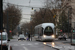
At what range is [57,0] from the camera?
37.5 m

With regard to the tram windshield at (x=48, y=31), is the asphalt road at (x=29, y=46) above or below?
below

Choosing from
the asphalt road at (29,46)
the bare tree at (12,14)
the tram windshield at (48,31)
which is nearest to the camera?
the asphalt road at (29,46)

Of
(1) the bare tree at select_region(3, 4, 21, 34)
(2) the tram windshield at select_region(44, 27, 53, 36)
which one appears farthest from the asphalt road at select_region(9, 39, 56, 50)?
(1) the bare tree at select_region(3, 4, 21, 34)

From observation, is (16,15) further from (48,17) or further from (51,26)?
(51,26)

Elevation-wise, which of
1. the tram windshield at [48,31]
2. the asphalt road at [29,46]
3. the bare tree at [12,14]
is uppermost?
the bare tree at [12,14]

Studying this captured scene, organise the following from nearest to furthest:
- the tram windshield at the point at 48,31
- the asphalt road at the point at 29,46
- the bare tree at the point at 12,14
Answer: the asphalt road at the point at 29,46 < the tram windshield at the point at 48,31 < the bare tree at the point at 12,14

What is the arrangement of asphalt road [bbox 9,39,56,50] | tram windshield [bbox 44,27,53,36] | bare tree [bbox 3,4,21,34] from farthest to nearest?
bare tree [bbox 3,4,21,34], tram windshield [bbox 44,27,53,36], asphalt road [bbox 9,39,56,50]

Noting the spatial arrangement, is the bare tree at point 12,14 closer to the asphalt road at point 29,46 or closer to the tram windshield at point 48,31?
the tram windshield at point 48,31

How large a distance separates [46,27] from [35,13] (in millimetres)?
48797

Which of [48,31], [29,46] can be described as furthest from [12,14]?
[29,46]

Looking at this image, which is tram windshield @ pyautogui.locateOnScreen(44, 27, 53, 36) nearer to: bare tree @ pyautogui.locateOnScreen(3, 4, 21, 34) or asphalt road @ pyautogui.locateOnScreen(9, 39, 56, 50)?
asphalt road @ pyautogui.locateOnScreen(9, 39, 56, 50)

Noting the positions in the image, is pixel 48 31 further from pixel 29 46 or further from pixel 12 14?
pixel 12 14

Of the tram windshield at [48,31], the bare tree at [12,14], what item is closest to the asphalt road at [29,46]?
the tram windshield at [48,31]

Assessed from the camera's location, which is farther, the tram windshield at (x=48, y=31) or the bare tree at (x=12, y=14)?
the bare tree at (x=12, y=14)
